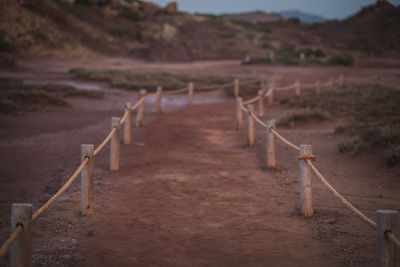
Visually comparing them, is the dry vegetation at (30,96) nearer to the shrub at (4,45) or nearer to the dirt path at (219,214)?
the dirt path at (219,214)

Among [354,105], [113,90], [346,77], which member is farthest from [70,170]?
[346,77]

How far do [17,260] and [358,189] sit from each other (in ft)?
18.2

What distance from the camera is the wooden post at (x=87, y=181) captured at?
527 centimetres

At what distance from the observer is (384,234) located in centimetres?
319

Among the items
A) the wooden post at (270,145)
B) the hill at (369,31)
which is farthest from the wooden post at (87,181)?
the hill at (369,31)

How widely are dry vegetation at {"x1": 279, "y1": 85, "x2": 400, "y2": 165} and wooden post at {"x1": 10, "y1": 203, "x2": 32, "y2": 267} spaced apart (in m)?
6.84

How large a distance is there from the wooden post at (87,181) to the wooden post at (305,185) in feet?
8.62

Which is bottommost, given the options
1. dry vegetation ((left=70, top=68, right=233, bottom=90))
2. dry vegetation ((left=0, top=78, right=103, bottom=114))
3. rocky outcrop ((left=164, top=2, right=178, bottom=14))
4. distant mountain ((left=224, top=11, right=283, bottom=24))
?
dry vegetation ((left=0, top=78, right=103, bottom=114))

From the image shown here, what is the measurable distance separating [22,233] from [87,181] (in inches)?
91.5

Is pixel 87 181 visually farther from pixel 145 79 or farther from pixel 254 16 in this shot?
pixel 254 16

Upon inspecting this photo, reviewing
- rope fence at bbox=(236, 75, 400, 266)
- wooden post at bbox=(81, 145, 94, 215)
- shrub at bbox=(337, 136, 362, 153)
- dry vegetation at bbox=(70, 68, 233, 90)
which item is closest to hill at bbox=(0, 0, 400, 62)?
dry vegetation at bbox=(70, 68, 233, 90)

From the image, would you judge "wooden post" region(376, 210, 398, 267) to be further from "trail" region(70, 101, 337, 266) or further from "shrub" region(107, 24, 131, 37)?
"shrub" region(107, 24, 131, 37)

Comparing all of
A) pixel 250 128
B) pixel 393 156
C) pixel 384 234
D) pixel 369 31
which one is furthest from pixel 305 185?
pixel 369 31

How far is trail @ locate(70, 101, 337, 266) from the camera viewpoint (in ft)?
14.7
